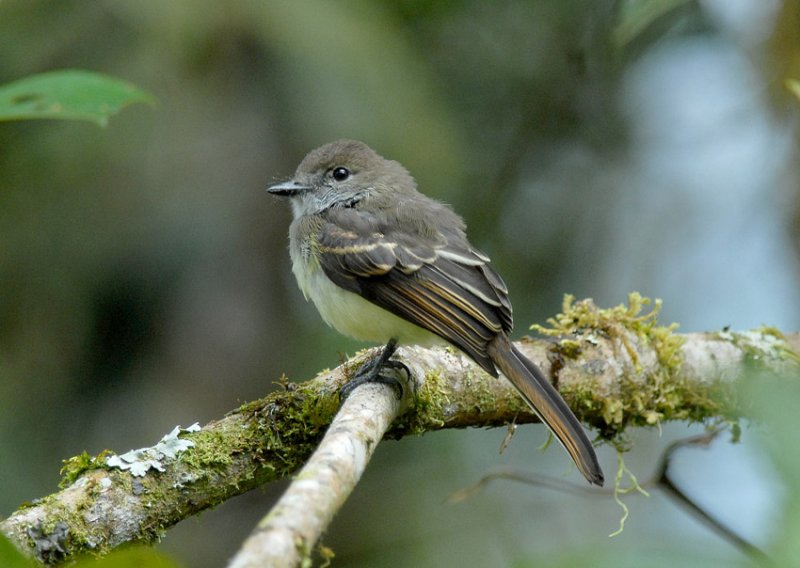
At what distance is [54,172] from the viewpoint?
5250 millimetres

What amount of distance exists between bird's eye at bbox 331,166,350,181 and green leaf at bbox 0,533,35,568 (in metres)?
3.61

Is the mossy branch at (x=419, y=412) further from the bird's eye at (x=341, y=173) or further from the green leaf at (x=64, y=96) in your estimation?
the green leaf at (x=64, y=96)

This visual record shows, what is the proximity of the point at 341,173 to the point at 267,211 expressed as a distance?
1431 mm

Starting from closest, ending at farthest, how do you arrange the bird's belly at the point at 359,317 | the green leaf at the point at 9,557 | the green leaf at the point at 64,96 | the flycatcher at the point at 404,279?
the green leaf at the point at 9,557, the green leaf at the point at 64,96, the flycatcher at the point at 404,279, the bird's belly at the point at 359,317

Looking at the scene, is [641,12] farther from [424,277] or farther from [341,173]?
[341,173]

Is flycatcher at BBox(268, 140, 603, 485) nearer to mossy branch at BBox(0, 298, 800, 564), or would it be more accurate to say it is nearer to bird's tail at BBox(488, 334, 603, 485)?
bird's tail at BBox(488, 334, 603, 485)

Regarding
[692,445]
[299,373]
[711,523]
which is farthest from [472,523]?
[711,523]

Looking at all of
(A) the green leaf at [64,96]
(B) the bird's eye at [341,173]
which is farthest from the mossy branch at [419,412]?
(A) the green leaf at [64,96]

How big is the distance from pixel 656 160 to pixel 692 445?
353cm

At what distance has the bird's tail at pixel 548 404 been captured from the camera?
2.98m

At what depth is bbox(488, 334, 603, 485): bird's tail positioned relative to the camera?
117 inches

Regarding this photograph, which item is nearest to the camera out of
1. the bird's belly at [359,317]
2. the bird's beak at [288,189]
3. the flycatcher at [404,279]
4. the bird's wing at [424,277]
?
the flycatcher at [404,279]

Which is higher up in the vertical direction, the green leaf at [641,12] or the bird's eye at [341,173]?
the bird's eye at [341,173]

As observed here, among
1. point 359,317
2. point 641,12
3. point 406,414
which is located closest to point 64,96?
point 641,12
